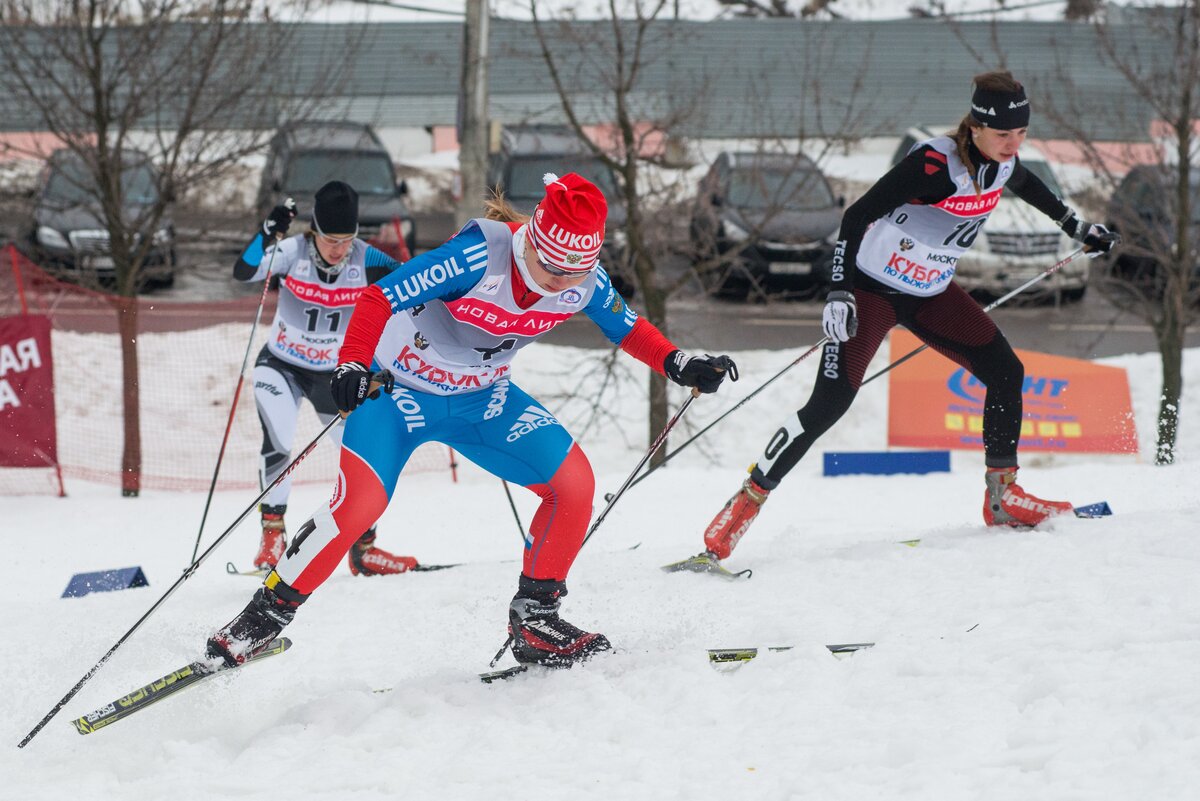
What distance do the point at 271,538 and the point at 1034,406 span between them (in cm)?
600

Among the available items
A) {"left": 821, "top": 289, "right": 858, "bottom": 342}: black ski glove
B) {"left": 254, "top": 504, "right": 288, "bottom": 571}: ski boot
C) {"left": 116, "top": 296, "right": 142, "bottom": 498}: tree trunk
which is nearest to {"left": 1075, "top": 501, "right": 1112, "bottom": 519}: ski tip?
{"left": 821, "top": 289, "right": 858, "bottom": 342}: black ski glove

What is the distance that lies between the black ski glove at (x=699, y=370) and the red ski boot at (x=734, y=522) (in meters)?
1.16

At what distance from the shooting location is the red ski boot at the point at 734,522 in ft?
17.4

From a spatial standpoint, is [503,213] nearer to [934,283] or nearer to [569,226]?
[569,226]

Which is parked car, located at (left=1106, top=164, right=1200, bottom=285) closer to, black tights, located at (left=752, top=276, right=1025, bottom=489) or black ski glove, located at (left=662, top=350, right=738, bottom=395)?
black tights, located at (left=752, top=276, right=1025, bottom=489)

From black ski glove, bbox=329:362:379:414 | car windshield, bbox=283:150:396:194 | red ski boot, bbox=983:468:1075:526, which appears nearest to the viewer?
black ski glove, bbox=329:362:379:414

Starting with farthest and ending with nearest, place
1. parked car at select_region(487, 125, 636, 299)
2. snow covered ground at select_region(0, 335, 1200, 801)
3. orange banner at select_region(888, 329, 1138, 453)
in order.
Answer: parked car at select_region(487, 125, 636, 299), orange banner at select_region(888, 329, 1138, 453), snow covered ground at select_region(0, 335, 1200, 801)

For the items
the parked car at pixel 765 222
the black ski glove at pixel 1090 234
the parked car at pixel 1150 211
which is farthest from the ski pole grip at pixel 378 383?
the parked car at pixel 1150 211

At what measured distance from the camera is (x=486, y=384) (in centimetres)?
414

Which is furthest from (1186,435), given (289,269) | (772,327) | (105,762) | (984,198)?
(105,762)

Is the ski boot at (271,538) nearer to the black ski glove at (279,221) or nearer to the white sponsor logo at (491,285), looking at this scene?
the black ski glove at (279,221)

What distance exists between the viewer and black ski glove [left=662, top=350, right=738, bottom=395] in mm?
4172

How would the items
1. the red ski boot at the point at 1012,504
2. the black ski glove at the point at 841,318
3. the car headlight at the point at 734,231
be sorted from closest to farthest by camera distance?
the black ski glove at the point at 841,318
the red ski boot at the point at 1012,504
the car headlight at the point at 734,231

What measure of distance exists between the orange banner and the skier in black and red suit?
4.12m
